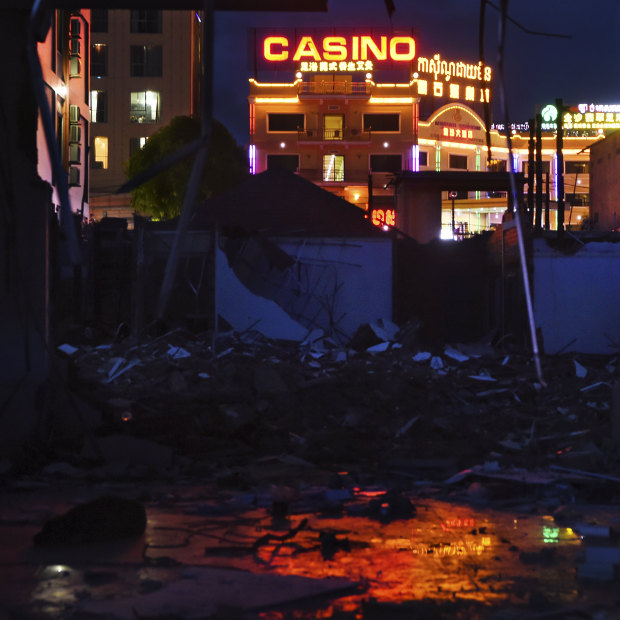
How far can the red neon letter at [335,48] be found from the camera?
189 ft

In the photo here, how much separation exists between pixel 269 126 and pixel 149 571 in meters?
55.3

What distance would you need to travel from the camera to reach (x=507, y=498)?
7.41 m

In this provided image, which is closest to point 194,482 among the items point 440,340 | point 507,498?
point 507,498

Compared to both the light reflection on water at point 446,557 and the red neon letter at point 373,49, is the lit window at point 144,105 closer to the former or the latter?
the red neon letter at point 373,49

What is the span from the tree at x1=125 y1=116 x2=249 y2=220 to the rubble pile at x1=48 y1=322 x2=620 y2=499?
25904mm

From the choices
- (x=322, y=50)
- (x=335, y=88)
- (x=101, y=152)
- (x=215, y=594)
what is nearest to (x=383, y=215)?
(x=335, y=88)

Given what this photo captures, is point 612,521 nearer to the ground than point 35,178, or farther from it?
nearer to the ground

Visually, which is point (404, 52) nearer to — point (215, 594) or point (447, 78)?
point (447, 78)

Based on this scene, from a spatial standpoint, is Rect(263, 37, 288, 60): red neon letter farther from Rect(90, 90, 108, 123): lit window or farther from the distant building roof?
the distant building roof

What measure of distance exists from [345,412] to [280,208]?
15.3 meters

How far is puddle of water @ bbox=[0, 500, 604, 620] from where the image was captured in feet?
14.6

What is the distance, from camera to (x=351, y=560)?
5215 mm

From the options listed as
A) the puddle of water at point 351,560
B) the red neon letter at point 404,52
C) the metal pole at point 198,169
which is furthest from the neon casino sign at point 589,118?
the metal pole at point 198,169

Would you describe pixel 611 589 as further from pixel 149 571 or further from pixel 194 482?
pixel 194 482
